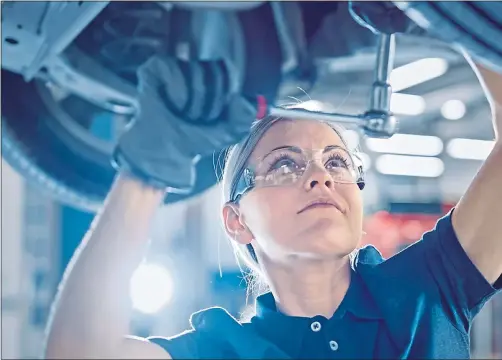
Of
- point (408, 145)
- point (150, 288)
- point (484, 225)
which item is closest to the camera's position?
point (484, 225)

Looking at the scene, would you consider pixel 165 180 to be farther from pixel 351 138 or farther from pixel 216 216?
pixel 351 138

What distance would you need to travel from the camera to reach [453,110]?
137 cm

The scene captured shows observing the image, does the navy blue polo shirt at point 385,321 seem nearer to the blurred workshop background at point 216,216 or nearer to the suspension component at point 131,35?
the blurred workshop background at point 216,216

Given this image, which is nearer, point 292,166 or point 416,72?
point 292,166

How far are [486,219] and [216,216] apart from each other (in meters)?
0.46

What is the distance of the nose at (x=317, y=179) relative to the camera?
1.18 metres

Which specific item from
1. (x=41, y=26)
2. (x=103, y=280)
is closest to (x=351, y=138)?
(x=103, y=280)

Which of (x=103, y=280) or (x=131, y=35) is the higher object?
(x=131, y=35)

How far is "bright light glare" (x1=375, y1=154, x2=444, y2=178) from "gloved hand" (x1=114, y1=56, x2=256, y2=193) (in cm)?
27

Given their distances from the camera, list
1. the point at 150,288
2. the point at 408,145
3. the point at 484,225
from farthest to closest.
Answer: the point at 408,145, the point at 150,288, the point at 484,225

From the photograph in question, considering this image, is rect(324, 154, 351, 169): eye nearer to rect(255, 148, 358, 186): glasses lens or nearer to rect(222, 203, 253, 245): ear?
rect(255, 148, 358, 186): glasses lens

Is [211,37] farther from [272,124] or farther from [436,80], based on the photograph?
[436,80]

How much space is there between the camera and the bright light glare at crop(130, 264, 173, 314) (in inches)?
48.7

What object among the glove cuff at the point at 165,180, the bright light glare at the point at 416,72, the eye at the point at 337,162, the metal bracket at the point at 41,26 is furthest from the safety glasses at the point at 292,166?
the metal bracket at the point at 41,26
